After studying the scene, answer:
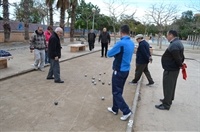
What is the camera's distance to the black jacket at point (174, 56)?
477 cm

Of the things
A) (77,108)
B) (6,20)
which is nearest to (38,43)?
(77,108)

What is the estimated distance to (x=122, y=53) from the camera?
405 cm

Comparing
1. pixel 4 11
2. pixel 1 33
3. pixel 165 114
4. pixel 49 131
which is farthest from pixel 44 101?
pixel 1 33

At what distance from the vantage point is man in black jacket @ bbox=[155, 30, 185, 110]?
4.79 metres

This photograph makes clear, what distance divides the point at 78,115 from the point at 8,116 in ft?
4.30

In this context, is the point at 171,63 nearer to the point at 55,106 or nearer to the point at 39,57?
the point at 55,106

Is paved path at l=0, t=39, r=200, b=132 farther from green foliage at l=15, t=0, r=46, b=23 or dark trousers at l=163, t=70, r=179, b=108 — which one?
green foliage at l=15, t=0, r=46, b=23

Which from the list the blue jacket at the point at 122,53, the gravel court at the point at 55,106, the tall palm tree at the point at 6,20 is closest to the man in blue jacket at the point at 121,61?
the blue jacket at the point at 122,53

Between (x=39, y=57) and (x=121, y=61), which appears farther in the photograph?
(x=39, y=57)

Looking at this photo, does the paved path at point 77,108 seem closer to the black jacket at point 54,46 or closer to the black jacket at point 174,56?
the black jacket at point 54,46

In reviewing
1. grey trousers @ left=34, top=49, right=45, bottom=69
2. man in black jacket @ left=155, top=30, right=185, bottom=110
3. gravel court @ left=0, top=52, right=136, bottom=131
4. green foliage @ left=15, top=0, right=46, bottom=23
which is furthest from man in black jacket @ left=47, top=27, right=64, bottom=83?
green foliage @ left=15, top=0, right=46, bottom=23

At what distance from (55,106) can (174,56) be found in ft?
9.20

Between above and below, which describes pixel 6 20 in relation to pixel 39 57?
above

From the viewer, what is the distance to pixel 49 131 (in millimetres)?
3652
